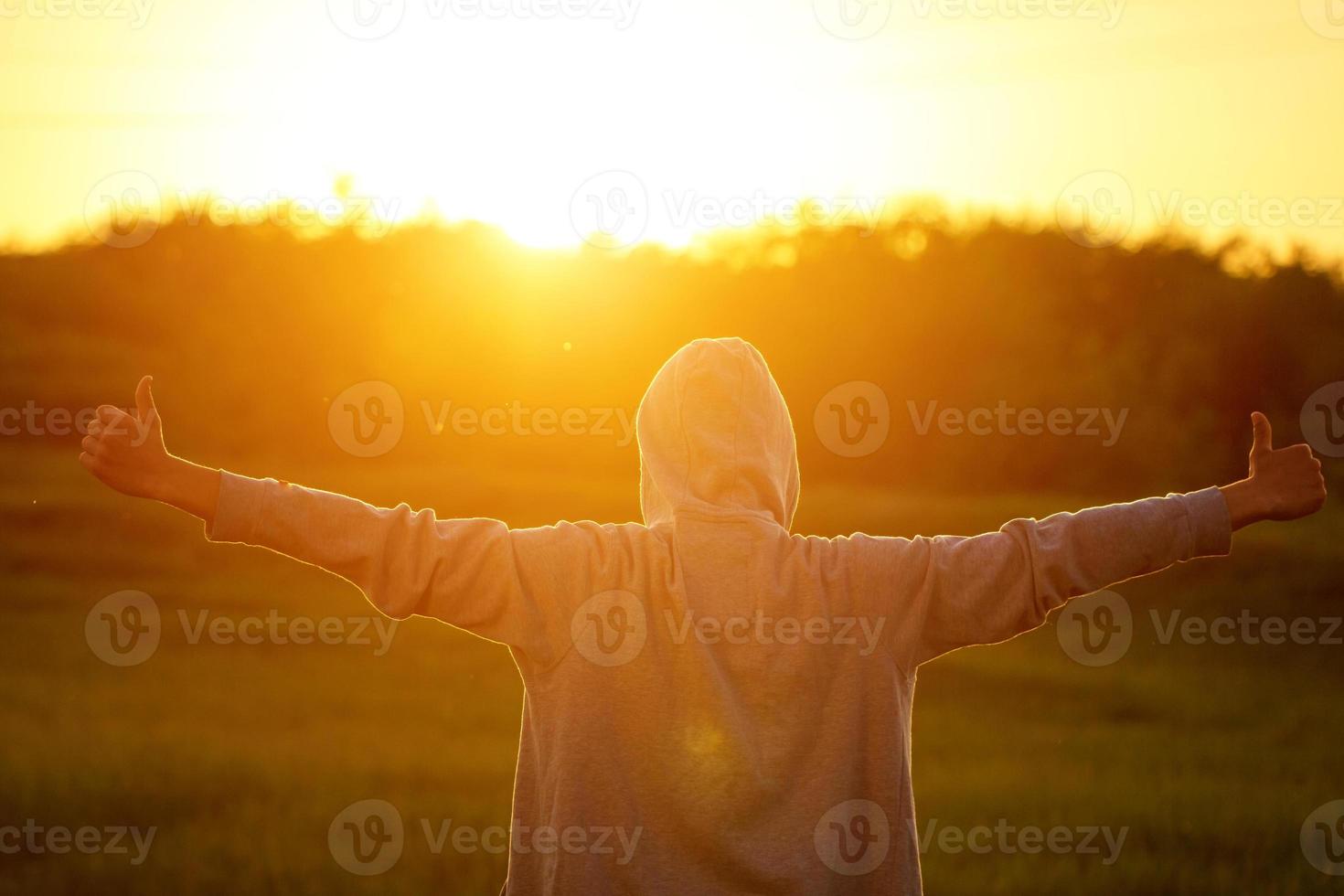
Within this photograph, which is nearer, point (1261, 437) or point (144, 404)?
point (144, 404)

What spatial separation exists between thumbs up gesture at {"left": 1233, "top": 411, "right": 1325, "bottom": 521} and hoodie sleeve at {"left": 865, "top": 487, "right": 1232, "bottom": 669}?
0.38 feet

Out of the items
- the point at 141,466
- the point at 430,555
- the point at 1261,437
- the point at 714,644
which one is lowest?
the point at 714,644

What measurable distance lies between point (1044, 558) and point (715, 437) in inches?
28.1

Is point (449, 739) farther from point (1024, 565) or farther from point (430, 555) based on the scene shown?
point (1024, 565)

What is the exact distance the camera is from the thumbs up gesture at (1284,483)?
2617 mm

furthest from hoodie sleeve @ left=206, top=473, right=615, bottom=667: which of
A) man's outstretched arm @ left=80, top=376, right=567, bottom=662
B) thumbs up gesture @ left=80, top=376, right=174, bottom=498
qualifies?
thumbs up gesture @ left=80, top=376, right=174, bottom=498

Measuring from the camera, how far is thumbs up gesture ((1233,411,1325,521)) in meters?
2.62

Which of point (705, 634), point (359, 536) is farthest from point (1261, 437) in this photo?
point (359, 536)

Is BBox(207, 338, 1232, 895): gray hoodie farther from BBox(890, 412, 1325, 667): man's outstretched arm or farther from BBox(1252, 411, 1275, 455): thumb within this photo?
BBox(1252, 411, 1275, 455): thumb

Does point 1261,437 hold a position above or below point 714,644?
above

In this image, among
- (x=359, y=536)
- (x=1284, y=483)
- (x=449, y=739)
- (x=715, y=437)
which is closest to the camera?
(x=359, y=536)

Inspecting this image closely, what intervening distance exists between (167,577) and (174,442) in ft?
32.0

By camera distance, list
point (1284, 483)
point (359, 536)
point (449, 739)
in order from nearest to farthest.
→ 1. point (359, 536)
2. point (1284, 483)
3. point (449, 739)

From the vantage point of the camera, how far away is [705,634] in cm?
251
